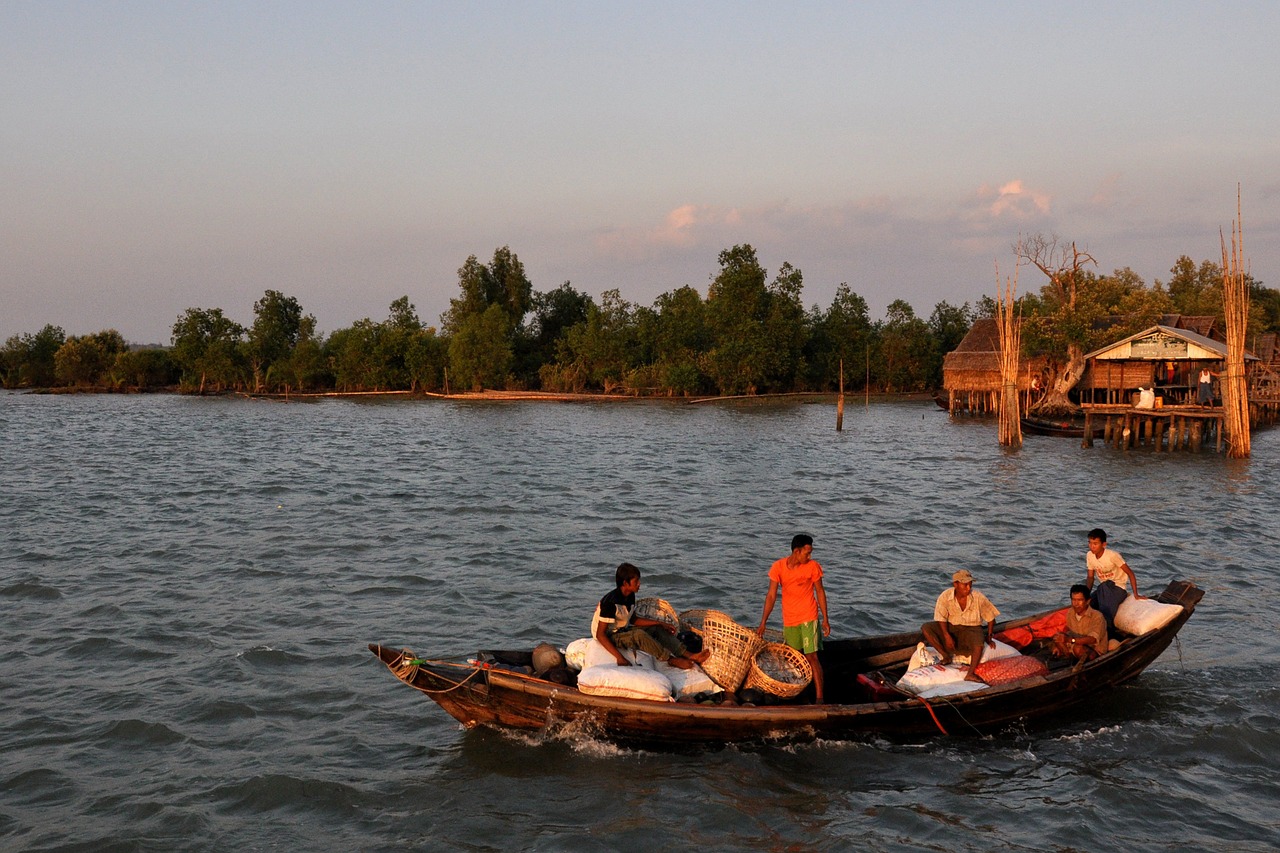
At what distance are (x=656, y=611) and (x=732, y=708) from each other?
5.20 ft

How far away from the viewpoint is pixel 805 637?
31.3ft

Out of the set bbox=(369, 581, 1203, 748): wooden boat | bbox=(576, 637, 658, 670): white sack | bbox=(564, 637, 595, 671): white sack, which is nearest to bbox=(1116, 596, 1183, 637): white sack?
bbox=(369, 581, 1203, 748): wooden boat

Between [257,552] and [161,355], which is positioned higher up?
[161,355]

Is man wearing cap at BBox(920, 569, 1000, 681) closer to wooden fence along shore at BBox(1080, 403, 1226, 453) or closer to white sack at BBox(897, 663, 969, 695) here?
white sack at BBox(897, 663, 969, 695)

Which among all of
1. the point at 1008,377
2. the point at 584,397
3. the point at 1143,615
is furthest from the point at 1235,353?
the point at 584,397

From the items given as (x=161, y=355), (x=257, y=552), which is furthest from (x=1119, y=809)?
(x=161, y=355)

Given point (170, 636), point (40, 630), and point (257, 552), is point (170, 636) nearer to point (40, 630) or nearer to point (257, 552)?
point (40, 630)

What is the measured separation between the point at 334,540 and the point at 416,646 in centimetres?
770

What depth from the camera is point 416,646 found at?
41.3 ft

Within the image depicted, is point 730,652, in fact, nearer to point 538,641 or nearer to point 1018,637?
point 1018,637

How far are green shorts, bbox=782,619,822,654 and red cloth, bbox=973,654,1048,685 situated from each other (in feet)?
5.36

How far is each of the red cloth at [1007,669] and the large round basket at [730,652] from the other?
2388 mm

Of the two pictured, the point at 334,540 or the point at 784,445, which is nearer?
the point at 334,540

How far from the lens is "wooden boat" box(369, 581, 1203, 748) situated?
8.80m
